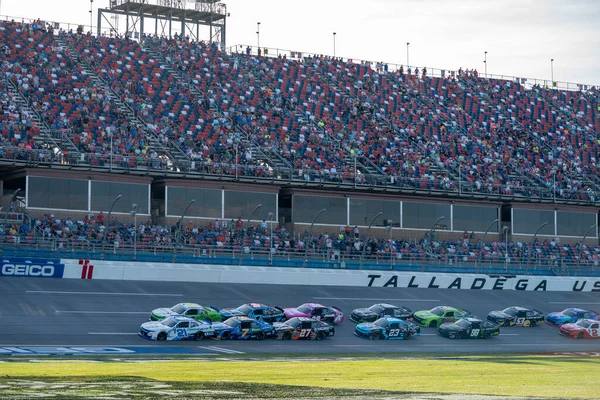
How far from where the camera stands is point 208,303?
51.4 metres

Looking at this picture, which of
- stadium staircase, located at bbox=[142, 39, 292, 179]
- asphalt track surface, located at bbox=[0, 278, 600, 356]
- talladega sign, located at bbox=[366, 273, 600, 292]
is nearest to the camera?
asphalt track surface, located at bbox=[0, 278, 600, 356]

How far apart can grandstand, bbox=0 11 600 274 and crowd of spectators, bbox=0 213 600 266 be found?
5.8 inches

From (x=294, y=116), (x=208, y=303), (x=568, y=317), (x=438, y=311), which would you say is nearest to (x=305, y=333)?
(x=208, y=303)

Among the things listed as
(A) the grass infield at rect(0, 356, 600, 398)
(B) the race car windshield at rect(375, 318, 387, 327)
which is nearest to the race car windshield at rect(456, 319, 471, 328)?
(B) the race car windshield at rect(375, 318, 387, 327)

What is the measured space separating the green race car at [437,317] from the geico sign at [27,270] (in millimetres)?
20326

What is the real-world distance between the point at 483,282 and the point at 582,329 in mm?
13025

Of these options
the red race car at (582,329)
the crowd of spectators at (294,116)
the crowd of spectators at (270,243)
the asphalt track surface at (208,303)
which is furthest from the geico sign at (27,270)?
the red race car at (582,329)

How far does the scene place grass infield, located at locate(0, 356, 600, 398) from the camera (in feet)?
83.2

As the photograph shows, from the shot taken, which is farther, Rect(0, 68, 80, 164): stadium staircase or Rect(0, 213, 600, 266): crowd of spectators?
Rect(0, 68, 80, 164): stadium staircase

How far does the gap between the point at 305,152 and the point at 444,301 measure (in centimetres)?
1616

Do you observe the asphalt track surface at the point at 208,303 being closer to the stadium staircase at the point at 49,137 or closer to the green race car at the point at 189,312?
the green race car at the point at 189,312

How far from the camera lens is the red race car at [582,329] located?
53125mm

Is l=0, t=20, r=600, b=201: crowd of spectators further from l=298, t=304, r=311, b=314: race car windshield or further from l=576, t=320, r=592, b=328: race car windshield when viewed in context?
l=576, t=320, r=592, b=328: race car windshield

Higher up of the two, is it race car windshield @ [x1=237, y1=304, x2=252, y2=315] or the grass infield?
race car windshield @ [x1=237, y1=304, x2=252, y2=315]
